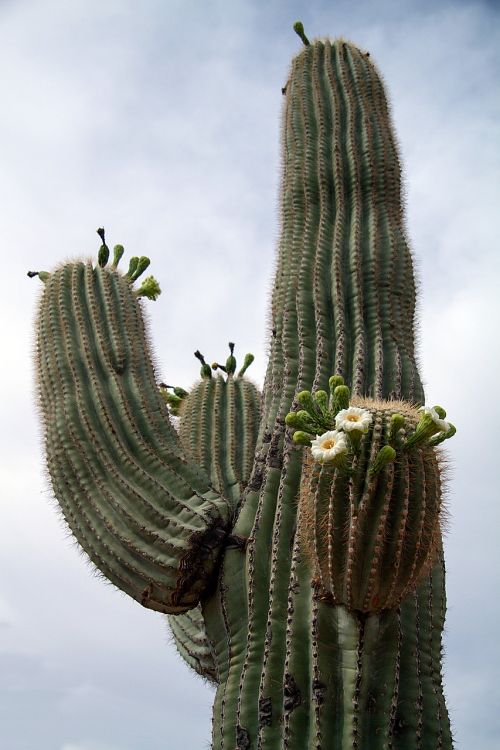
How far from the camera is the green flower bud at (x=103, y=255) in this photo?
570cm

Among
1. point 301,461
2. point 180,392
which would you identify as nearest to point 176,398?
point 180,392

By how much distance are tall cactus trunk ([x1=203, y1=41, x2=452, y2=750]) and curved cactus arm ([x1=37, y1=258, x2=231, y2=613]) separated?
25cm

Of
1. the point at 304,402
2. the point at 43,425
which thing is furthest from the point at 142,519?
the point at 304,402

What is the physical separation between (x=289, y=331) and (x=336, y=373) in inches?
18.8

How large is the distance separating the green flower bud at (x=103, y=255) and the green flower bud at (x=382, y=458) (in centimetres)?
288

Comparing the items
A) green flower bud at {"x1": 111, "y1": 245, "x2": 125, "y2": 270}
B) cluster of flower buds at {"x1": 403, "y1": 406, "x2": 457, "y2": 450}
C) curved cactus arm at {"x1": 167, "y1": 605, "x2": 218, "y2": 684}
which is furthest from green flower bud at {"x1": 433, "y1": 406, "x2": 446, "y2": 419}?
green flower bud at {"x1": 111, "y1": 245, "x2": 125, "y2": 270}

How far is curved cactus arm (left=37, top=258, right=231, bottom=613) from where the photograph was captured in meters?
4.50

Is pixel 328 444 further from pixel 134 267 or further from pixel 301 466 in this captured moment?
pixel 134 267

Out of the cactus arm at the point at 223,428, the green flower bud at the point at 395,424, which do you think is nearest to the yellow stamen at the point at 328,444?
the green flower bud at the point at 395,424

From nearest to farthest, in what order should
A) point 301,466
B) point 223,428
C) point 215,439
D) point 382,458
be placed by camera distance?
point 382,458
point 301,466
point 215,439
point 223,428

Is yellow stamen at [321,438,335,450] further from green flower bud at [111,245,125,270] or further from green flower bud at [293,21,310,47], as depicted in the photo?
green flower bud at [293,21,310,47]

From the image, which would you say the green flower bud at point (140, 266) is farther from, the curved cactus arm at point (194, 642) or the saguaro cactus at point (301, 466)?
the curved cactus arm at point (194, 642)

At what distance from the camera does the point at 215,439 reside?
19.6ft

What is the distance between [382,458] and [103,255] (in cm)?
297
